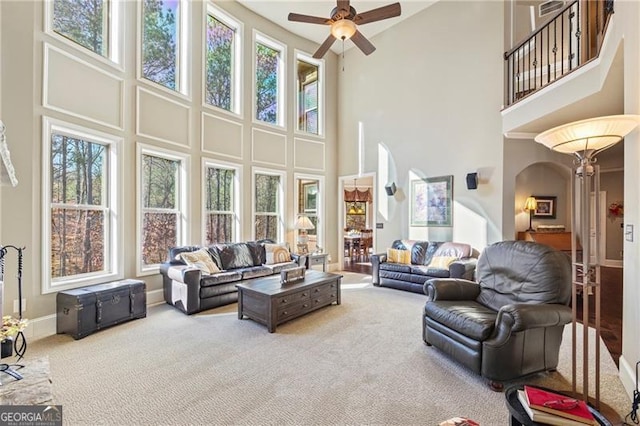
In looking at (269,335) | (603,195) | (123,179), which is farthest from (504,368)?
(603,195)

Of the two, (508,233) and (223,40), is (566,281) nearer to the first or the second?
(508,233)

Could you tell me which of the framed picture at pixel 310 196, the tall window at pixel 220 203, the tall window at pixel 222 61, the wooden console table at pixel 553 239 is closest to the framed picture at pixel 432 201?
the wooden console table at pixel 553 239

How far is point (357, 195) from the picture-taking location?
11.4 meters

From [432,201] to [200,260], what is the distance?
4.38 m

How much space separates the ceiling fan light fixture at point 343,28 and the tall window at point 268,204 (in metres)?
3.25

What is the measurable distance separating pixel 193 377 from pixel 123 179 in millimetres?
3091

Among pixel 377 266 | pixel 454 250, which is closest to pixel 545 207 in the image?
pixel 454 250

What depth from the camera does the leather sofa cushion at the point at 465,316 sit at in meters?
2.45

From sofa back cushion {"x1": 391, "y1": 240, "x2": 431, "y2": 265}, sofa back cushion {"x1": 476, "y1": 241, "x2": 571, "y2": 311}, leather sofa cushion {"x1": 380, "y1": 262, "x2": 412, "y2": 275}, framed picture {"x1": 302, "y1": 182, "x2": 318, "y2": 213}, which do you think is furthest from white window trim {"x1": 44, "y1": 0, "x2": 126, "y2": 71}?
sofa back cushion {"x1": 391, "y1": 240, "x2": 431, "y2": 265}

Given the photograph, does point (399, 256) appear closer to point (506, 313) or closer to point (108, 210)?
point (506, 313)

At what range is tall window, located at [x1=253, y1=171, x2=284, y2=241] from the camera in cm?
649

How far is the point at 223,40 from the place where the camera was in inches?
233

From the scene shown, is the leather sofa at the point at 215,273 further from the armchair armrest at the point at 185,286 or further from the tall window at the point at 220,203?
the tall window at the point at 220,203

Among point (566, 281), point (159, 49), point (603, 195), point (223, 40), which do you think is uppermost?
point (223, 40)
